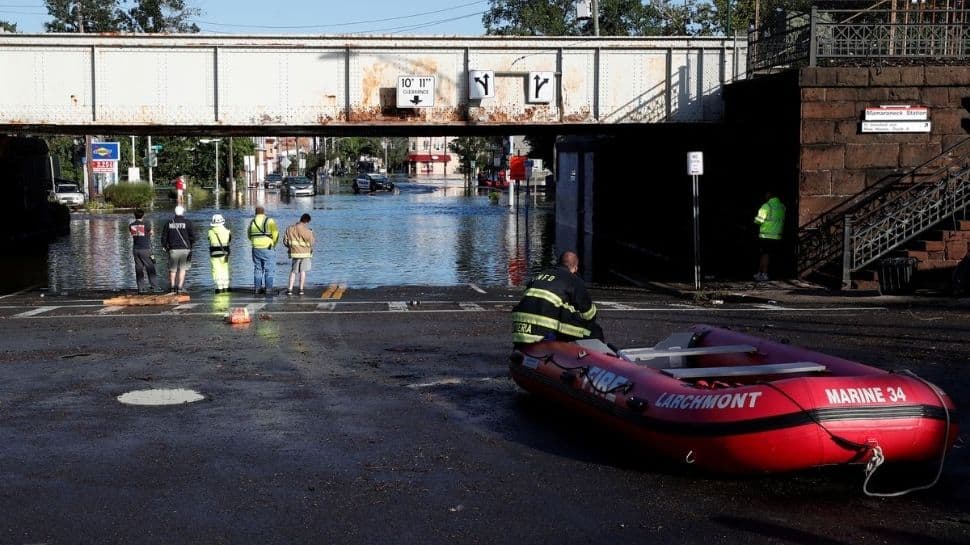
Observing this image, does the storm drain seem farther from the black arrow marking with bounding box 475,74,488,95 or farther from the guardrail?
the guardrail

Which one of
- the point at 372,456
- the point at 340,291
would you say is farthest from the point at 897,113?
the point at 372,456

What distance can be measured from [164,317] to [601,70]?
1164 cm

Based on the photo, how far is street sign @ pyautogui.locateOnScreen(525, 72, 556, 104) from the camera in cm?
2578

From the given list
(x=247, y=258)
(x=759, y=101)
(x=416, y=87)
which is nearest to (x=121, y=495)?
(x=416, y=87)

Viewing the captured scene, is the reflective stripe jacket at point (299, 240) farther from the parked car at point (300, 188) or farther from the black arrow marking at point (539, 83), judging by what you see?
the parked car at point (300, 188)

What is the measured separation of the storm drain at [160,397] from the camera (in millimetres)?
12047

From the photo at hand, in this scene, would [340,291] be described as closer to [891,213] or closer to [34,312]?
[34,312]

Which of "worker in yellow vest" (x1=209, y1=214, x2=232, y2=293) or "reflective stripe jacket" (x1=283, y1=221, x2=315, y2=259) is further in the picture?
"worker in yellow vest" (x1=209, y1=214, x2=232, y2=293)

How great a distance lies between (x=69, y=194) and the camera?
215 feet

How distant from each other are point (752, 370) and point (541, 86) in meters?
16.4

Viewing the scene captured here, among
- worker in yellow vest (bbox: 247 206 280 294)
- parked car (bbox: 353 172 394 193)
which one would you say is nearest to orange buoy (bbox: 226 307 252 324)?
worker in yellow vest (bbox: 247 206 280 294)

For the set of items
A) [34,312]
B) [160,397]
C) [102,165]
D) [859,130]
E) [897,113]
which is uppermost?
[897,113]

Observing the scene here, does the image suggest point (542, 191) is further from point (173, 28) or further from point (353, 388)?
point (353, 388)

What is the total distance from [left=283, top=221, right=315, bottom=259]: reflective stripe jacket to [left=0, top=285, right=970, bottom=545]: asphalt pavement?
17.1 feet
